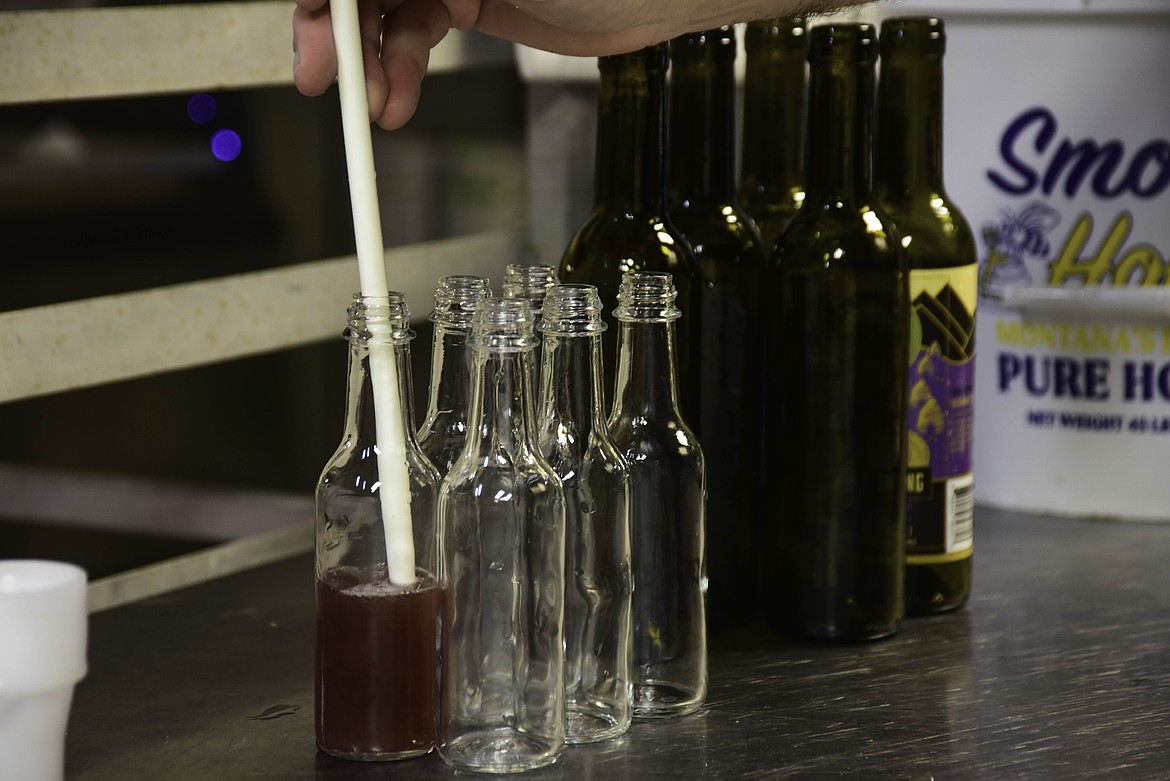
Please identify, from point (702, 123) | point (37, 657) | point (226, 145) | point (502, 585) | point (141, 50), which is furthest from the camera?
point (226, 145)

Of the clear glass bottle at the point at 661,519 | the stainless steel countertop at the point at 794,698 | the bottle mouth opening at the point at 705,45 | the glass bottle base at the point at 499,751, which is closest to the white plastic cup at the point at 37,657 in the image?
the stainless steel countertop at the point at 794,698

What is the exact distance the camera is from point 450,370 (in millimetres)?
811

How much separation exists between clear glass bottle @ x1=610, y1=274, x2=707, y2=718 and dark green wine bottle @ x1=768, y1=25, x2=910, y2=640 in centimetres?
13

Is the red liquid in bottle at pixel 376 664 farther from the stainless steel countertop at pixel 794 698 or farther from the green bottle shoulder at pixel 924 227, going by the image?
the green bottle shoulder at pixel 924 227

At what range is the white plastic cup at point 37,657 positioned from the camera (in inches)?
24.7

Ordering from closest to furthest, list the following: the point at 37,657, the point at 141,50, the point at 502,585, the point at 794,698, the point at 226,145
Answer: the point at 37,657
the point at 502,585
the point at 794,698
the point at 141,50
the point at 226,145

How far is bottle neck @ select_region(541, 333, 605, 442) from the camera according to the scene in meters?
0.77

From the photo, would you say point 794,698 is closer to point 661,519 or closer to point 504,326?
point 661,519

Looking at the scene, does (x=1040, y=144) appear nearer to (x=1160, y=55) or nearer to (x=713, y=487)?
(x=1160, y=55)

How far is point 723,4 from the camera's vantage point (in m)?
0.92

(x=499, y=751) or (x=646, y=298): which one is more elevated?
(x=646, y=298)

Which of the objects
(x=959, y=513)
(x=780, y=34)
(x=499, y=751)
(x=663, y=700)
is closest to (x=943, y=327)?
(x=959, y=513)

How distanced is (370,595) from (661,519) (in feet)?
0.59

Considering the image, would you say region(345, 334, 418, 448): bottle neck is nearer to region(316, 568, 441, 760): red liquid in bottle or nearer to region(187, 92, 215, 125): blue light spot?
region(316, 568, 441, 760): red liquid in bottle
